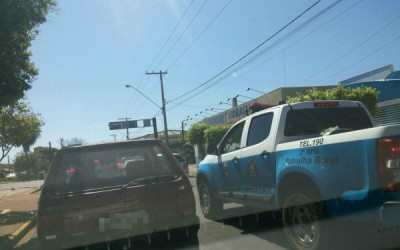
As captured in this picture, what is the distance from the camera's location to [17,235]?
30.2 feet

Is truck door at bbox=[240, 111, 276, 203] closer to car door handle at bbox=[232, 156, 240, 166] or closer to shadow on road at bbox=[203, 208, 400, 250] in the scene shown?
car door handle at bbox=[232, 156, 240, 166]

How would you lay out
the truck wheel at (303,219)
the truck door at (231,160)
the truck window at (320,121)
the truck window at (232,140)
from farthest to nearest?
the truck window at (232,140) < the truck door at (231,160) < the truck window at (320,121) < the truck wheel at (303,219)

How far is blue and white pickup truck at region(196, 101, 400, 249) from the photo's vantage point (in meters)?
4.64

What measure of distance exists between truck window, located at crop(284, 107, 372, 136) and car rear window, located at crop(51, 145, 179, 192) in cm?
216

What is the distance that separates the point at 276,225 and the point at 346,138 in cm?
306

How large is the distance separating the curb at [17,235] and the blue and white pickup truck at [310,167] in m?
3.90

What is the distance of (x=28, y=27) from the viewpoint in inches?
419

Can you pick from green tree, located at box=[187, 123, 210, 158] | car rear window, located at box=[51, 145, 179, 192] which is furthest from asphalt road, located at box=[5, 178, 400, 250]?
green tree, located at box=[187, 123, 210, 158]

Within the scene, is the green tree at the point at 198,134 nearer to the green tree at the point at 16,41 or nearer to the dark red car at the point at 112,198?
the green tree at the point at 16,41

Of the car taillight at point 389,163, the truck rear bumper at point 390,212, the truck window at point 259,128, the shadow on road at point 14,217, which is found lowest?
the shadow on road at point 14,217

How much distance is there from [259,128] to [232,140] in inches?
47.4

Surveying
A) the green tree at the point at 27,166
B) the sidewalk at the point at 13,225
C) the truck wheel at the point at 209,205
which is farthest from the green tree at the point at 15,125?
the green tree at the point at 27,166

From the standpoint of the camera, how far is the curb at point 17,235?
8305 millimetres

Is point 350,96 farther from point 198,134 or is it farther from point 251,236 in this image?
point 198,134
